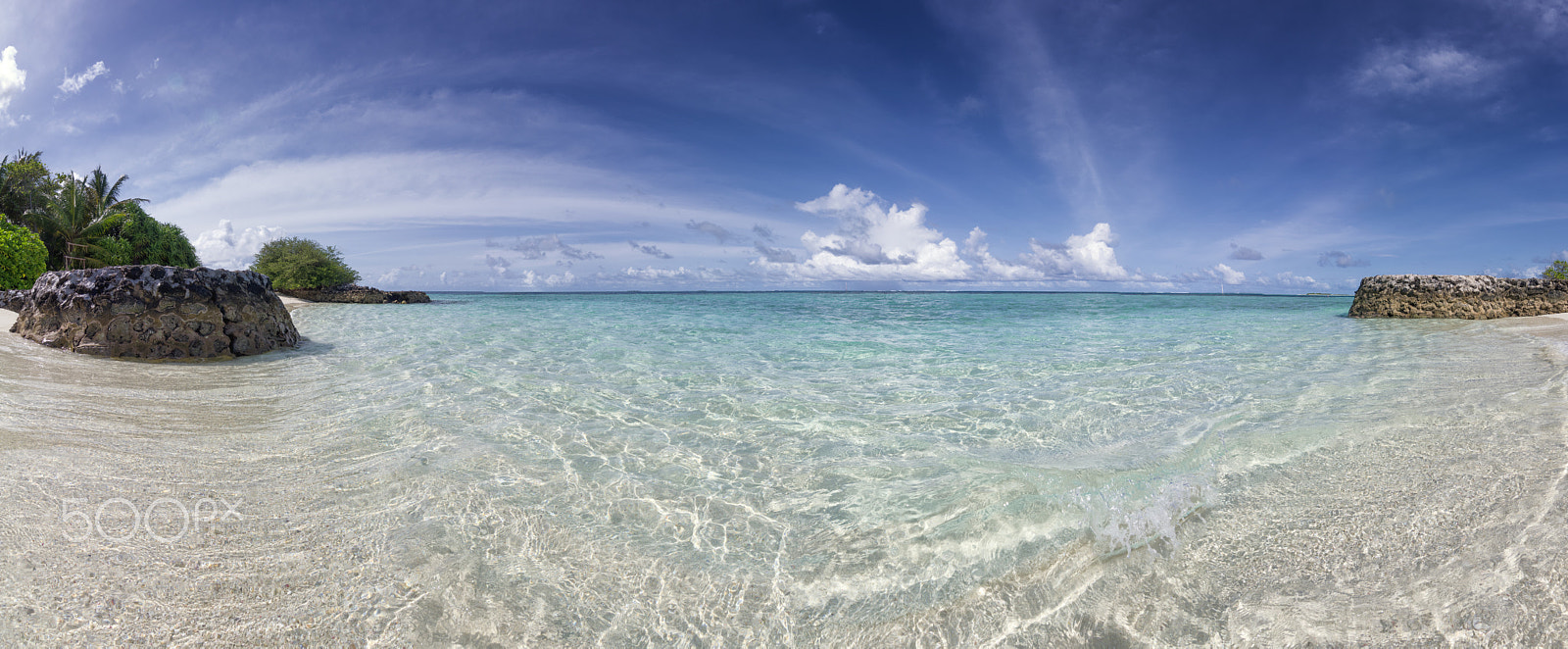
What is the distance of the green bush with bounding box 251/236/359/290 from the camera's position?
48.0m

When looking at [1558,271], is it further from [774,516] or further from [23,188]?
[23,188]

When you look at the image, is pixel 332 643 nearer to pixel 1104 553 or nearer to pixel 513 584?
pixel 513 584

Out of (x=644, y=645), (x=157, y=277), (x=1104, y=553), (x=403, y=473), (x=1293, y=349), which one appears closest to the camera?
(x=644, y=645)

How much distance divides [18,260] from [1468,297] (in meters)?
53.9

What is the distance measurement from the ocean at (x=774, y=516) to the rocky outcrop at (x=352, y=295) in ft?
155

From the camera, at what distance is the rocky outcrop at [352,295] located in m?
46.7

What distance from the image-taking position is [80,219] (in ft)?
132

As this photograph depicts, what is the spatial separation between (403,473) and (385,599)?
1.74 m

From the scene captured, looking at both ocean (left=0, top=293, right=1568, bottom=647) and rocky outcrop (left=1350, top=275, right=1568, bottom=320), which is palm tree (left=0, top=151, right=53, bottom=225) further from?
rocky outcrop (left=1350, top=275, right=1568, bottom=320)

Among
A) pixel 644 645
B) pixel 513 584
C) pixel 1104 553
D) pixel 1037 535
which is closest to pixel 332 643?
pixel 513 584

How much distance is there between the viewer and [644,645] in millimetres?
2229

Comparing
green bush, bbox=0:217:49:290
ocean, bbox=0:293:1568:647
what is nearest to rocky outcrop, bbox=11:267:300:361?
ocean, bbox=0:293:1568:647

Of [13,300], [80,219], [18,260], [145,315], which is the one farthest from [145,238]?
[145,315]

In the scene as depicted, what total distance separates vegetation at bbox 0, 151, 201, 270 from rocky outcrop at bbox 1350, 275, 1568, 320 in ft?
224
